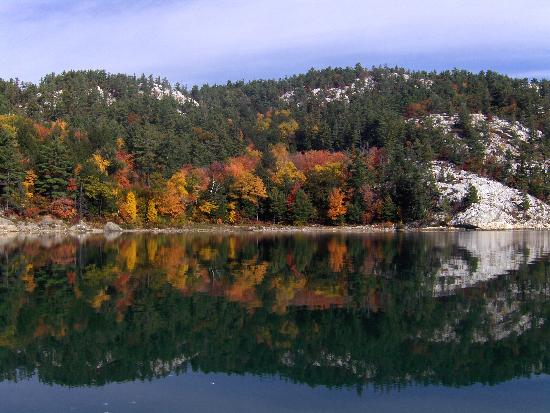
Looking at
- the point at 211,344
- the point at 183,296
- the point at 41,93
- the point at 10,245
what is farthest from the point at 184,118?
the point at 211,344

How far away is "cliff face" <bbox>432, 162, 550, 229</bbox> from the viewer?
9194 cm

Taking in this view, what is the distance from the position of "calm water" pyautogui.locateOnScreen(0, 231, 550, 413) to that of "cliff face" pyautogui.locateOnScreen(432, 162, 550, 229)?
2070 inches

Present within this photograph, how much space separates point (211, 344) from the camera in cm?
2058

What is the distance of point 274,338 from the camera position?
69.4 ft

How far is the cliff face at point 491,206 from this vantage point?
302 feet

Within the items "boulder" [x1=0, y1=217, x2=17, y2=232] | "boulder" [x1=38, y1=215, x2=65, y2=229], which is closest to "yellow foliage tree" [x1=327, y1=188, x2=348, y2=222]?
"boulder" [x1=38, y1=215, x2=65, y2=229]

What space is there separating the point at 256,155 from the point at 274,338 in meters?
94.5

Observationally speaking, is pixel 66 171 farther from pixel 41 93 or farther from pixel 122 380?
pixel 122 380

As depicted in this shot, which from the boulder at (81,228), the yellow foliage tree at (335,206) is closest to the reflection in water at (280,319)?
the boulder at (81,228)

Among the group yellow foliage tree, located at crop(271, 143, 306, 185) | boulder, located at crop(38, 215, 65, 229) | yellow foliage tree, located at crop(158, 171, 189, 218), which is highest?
yellow foliage tree, located at crop(271, 143, 306, 185)

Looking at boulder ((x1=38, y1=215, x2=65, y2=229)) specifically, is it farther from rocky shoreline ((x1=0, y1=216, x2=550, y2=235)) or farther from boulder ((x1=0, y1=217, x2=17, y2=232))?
boulder ((x1=0, y1=217, x2=17, y2=232))

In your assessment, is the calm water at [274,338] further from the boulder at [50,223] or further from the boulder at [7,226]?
the boulder at [50,223]

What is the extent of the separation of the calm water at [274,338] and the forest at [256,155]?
4659 cm

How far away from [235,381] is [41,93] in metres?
128
